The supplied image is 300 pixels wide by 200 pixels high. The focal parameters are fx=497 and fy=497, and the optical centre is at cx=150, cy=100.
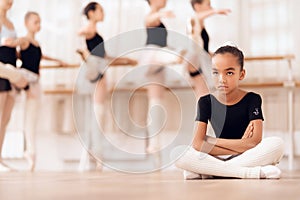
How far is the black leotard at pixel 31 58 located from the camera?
3.12 meters

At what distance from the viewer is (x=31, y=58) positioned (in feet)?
10.3

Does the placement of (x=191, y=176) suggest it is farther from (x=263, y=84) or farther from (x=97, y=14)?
(x=97, y=14)

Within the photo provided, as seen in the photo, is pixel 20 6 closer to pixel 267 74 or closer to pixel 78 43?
pixel 78 43

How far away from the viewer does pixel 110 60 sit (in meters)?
2.92

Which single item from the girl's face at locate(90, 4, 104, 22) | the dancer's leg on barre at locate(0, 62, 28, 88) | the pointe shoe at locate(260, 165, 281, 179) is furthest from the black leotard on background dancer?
the pointe shoe at locate(260, 165, 281, 179)

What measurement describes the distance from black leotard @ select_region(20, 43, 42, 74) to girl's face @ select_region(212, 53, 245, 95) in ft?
6.24

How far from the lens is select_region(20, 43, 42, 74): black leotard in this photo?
3.12m

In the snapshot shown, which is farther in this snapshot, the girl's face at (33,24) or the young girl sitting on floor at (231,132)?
the girl's face at (33,24)

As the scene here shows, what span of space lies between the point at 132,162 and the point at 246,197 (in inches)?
80.6

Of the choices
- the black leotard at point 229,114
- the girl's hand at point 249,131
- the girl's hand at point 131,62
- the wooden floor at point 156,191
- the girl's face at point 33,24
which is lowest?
the wooden floor at point 156,191

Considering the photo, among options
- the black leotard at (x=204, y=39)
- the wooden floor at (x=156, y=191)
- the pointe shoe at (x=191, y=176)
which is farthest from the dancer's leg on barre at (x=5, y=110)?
the wooden floor at (x=156, y=191)

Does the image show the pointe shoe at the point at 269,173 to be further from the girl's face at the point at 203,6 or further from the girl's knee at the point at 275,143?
the girl's face at the point at 203,6

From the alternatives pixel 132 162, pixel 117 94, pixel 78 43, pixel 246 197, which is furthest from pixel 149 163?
pixel 246 197

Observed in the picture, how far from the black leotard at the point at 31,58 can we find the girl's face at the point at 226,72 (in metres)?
1.90
